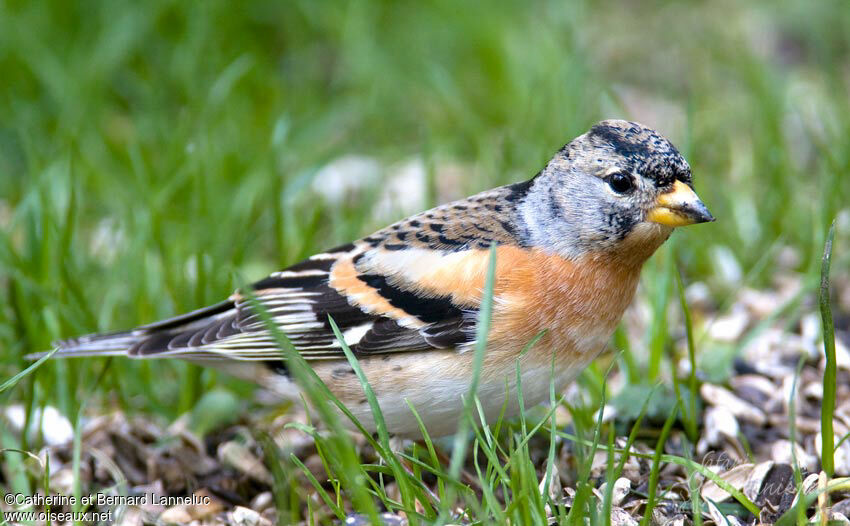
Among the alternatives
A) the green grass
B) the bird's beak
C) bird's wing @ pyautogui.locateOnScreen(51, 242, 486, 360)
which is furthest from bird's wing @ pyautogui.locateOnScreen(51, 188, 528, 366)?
the bird's beak

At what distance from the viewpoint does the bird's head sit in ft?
9.20

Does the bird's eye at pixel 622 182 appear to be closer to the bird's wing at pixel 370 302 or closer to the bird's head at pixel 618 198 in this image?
the bird's head at pixel 618 198

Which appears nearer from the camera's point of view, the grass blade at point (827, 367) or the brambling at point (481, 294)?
the grass blade at point (827, 367)

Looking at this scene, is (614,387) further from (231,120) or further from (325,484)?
(231,120)

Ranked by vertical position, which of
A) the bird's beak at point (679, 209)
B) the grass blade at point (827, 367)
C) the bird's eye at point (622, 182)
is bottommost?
the grass blade at point (827, 367)

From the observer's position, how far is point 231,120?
5305mm

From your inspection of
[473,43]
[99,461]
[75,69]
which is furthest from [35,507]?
[473,43]

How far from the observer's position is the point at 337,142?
541cm

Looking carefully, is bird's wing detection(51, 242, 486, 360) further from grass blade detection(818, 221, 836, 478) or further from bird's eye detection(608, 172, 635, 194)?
grass blade detection(818, 221, 836, 478)

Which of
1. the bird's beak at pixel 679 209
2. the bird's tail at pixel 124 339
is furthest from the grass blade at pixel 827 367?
the bird's tail at pixel 124 339

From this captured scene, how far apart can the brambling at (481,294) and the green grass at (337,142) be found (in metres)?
0.18

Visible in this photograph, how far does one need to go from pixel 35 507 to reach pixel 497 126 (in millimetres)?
3415

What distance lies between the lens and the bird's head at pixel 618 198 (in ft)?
9.20

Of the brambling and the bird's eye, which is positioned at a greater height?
the bird's eye
